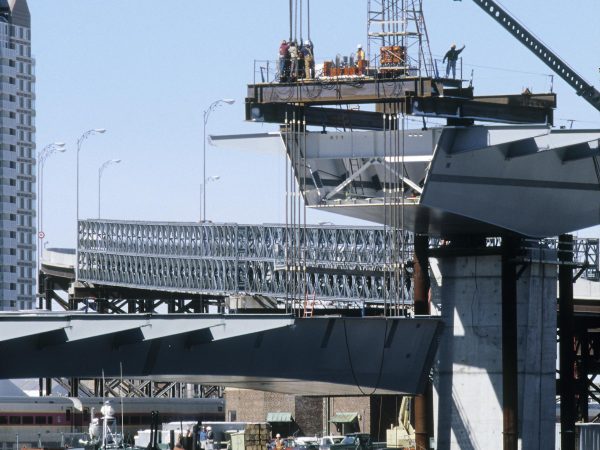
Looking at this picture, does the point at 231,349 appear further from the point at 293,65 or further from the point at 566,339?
the point at 566,339

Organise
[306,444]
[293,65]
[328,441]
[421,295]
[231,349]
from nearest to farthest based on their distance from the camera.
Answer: [231,349], [293,65], [421,295], [306,444], [328,441]

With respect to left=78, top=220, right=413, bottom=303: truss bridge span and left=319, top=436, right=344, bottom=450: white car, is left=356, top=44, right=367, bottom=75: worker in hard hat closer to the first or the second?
left=319, top=436, right=344, bottom=450: white car

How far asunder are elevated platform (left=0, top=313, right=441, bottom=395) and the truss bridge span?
6490 cm

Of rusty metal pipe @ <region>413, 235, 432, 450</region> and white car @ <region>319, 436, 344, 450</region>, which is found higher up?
rusty metal pipe @ <region>413, 235, 432, 450</region>

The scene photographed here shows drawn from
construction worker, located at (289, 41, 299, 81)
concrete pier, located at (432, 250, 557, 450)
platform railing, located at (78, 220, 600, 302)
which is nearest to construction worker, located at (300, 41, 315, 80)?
construction worker, located at (289, 41, 299, 81)

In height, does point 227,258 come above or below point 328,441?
above

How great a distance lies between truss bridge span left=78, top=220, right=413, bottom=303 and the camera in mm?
151625

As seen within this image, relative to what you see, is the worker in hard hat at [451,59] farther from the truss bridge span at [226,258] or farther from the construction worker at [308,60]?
the truss bridge span at [226,258]

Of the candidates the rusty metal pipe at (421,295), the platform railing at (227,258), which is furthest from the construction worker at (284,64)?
the platform railing at (227,258)

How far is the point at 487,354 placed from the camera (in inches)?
3066

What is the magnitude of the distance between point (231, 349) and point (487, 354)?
13.6m

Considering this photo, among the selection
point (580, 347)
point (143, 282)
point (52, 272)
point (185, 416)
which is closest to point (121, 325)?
point (580, 347)

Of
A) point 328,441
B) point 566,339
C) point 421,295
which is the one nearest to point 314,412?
point 328,441

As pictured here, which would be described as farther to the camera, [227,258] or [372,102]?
[227,258]
